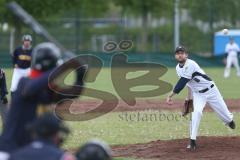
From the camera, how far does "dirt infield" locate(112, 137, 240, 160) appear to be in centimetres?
1295

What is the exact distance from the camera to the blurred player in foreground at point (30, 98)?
6844mm

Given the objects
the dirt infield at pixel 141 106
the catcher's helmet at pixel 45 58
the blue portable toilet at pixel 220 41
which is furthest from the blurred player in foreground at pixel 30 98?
the blue portable toilet at pixel 220 41

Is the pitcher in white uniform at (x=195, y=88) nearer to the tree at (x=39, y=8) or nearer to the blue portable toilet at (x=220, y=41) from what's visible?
the tree at (x=39, y=8)

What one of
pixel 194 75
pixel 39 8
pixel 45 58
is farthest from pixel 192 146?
pixel 39 8

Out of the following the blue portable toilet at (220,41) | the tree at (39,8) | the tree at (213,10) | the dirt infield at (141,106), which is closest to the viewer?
the dirt infield at (141,106)

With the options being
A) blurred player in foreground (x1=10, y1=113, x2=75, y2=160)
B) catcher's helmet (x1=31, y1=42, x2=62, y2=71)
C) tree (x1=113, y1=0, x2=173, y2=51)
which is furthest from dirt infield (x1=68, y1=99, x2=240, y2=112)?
tree (x1=113, y1=0, x2=173, y2=51)

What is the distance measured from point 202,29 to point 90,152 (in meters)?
49.8

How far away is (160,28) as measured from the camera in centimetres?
6006

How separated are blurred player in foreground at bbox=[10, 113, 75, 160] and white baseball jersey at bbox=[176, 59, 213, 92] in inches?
294

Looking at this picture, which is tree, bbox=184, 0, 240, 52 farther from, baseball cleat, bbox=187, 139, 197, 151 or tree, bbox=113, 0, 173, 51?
baseball cleat, bbox=187, 139, 197, 151

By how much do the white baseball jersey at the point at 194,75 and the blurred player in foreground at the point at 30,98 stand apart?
22.0 feet

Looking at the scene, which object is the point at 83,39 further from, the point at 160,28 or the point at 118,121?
the point at 118,121

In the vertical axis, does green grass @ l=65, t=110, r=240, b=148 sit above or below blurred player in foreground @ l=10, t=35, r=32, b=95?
below

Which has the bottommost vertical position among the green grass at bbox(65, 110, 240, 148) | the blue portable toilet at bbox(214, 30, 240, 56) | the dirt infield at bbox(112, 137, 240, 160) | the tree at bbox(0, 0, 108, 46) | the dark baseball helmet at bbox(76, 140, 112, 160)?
the blue portable toilet at bbox(214, 30, 240, 56)
